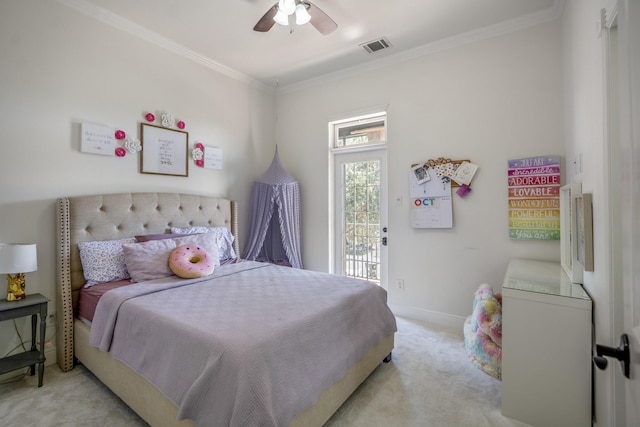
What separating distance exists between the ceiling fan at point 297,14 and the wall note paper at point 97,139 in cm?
163

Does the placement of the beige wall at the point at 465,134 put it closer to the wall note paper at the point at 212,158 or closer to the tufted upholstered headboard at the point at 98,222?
the wall note paper at the point at 212,158

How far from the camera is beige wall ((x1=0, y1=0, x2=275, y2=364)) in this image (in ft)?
7.00

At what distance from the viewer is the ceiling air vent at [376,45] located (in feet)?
9.85

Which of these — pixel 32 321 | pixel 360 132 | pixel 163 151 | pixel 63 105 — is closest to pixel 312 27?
pixel 360 132

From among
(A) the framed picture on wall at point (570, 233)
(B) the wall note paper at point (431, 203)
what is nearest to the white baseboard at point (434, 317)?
(B) the wall note paper at point (431, 203)

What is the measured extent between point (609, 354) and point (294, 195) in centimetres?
338

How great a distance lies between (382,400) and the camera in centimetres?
188

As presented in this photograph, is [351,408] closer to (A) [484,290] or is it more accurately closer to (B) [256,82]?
(A) [484,290]

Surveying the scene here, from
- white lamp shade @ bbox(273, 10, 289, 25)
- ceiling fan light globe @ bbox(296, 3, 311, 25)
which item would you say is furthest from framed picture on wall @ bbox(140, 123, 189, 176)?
ceiling fan light globe @ bbox(296, 3, 311, 25)

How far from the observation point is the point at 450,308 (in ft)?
9.78

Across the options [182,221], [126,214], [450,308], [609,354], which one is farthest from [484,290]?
[126,214]

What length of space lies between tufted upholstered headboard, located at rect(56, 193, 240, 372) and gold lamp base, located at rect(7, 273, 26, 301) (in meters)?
0.22

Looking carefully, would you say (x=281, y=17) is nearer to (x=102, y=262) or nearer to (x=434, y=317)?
(x=102, y=262)

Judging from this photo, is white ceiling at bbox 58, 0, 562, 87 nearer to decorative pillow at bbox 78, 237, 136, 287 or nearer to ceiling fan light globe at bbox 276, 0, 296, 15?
ceiling fan light globe at bbox 276, 0, 296, 15
